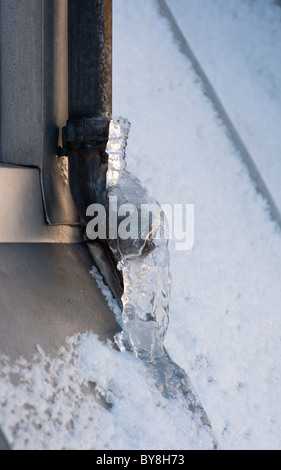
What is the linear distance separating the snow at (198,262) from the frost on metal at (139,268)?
0.05 meters

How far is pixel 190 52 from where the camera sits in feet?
5.13

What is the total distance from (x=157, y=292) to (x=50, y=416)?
12.2 inches

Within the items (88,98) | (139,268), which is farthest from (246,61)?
(139,268)

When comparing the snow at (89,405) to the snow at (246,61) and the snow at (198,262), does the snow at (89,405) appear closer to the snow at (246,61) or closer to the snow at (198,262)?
the snow at (198,262)

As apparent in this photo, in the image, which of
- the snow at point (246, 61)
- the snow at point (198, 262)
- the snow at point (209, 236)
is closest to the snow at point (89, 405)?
the snow at point (198, 262)

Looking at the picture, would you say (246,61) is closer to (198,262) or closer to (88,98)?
(198,262)

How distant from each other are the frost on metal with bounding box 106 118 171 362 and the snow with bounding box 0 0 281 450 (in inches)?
2.0

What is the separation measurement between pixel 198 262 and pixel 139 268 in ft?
1.08

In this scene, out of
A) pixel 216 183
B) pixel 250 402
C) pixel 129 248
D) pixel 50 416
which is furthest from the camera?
pixel 216 183

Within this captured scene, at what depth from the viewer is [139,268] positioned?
101 centimetres

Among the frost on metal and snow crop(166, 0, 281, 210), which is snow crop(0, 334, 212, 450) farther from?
snow crop(166, 0, 281, 210)

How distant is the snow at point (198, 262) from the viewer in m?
0.82

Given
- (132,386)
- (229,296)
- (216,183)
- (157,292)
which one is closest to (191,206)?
(216,183)

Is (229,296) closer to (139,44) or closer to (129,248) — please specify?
(129,248)
